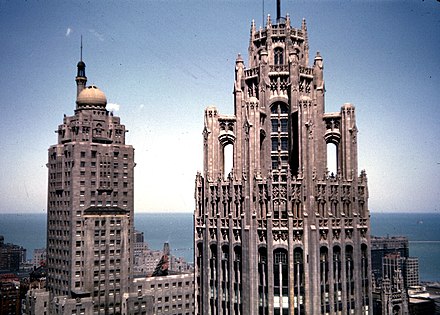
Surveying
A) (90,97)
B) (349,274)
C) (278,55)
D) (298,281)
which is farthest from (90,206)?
(349,274)

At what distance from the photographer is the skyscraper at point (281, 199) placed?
73.2 metres

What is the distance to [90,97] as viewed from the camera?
157625 mm

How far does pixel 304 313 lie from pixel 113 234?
9659 centimetres

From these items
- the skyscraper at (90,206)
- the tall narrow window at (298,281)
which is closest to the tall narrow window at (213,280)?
the tall narrow window at (298,281)

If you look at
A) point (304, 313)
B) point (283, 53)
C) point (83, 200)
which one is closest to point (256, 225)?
point (304, 313)

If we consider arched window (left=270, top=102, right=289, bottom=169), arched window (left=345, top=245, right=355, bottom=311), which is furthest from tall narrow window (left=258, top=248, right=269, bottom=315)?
arched window (left=270, top=102, right=289, bottom=169)

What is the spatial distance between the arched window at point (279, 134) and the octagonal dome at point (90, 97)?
3517 inches

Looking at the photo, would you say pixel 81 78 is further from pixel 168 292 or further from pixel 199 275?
pixel 199 275

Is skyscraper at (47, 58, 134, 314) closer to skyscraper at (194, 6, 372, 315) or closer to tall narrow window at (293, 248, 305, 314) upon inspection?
skyscraper at (194, 6, 372, 315)

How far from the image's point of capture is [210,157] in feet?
268

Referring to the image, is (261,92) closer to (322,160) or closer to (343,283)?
(322,160)

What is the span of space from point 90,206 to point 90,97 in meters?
31.9

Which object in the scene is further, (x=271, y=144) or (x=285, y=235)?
(x=271, y=144)

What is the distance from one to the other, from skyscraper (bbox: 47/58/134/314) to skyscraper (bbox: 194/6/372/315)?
7810 cm
